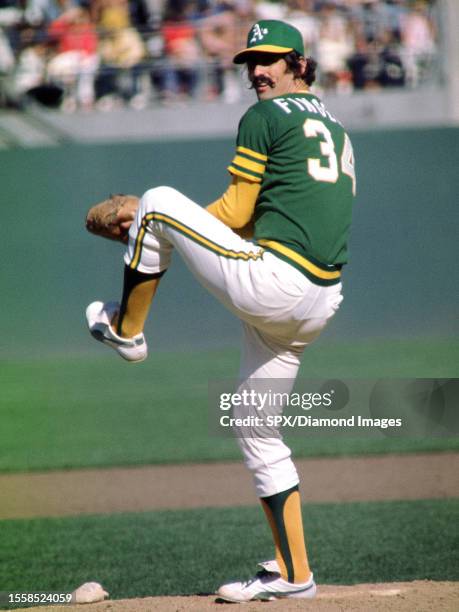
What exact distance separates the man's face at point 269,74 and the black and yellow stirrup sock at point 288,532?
130 cm

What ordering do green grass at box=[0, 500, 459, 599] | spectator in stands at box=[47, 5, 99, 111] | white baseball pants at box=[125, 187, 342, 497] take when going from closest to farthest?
white baseball pants at box=[125, 187, 342, 497] < green grass at box=[0, 500, 459, 599] < spectator in stands at box=[47, 5, 99, 111]

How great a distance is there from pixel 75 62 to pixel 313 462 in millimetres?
A: 7064

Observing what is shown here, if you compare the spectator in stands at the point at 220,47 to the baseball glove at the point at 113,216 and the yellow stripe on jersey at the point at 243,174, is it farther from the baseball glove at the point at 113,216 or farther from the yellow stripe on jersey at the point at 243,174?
the yellow stripe on jersey at the point at 243,174

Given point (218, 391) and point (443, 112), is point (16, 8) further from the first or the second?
point (218, 391)

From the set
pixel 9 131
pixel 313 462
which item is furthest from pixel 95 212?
pixel 9 131

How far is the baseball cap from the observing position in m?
2.87

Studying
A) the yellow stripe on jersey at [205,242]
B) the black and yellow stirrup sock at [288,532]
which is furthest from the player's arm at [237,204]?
the black and yellow stirrup sock at [288,532]

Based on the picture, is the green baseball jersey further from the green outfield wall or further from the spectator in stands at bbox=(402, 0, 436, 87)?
the spectator in stands at bbox=(402, 0, 436, 87)

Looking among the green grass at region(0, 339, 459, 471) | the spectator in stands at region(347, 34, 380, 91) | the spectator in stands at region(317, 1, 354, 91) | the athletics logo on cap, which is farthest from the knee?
the spectator in stands at region(347, 34, 380, 91)

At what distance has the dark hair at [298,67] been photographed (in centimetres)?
292

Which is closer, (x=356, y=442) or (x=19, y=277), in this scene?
(x=356, y=442)

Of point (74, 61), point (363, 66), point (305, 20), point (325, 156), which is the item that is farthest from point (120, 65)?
point (325, 156)

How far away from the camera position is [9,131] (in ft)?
37.3

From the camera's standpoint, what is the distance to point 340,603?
9.90 feet
